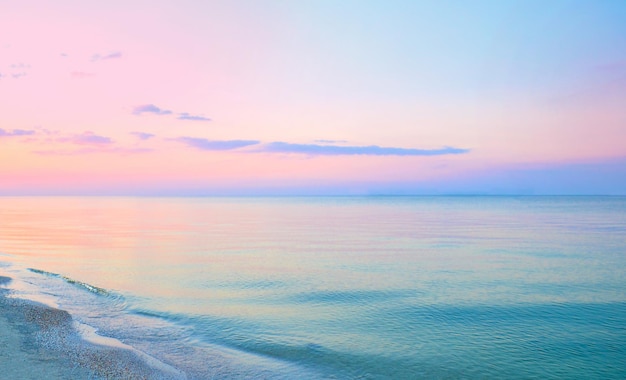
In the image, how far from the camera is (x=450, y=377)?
45.2ft

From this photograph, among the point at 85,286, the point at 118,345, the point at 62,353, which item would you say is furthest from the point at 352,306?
the point at 85,286

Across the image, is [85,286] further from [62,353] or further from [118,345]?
[62,353]

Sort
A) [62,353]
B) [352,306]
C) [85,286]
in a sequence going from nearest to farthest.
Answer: [62,353], [352,306], [85,286]

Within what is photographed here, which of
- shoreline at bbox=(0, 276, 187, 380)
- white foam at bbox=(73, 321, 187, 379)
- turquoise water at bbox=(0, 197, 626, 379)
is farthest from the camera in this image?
turquoise water at bbox=(0, 197, 626, 379)

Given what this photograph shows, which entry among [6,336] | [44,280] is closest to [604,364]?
[6,336]

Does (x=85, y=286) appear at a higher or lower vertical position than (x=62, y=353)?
lower

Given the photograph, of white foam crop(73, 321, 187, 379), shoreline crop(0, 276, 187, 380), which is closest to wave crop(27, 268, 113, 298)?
shoreline crop(0, 276, 187, 380)

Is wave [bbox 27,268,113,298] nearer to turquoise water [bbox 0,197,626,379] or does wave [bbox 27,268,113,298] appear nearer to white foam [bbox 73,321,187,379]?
turquoise water [bbox 0,197,626,379]

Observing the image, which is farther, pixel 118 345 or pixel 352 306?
pixel 352 306

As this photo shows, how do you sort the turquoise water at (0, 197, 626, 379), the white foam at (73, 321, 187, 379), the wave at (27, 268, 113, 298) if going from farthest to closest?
the wave at (27, 268, 113, 298)
the turquoise water at (0, 197, 626, 379)
the white foam at (73, 321, 187, 379)

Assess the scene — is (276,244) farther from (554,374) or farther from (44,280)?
(554,374)

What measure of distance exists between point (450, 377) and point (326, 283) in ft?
45.2

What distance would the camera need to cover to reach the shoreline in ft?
40.3

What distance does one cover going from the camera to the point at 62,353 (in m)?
13.8
